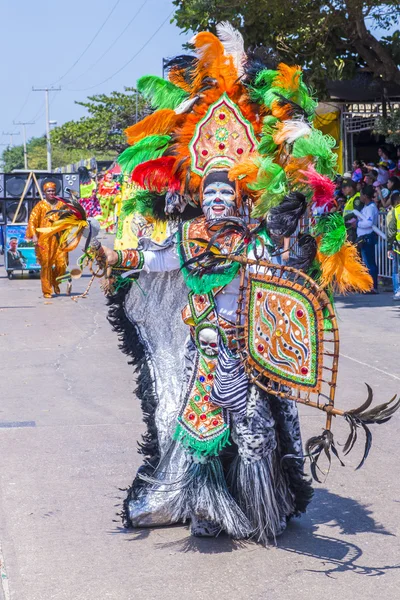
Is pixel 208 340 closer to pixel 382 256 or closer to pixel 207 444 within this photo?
pixel 207 444

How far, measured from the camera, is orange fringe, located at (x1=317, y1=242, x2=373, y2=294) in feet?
13.4

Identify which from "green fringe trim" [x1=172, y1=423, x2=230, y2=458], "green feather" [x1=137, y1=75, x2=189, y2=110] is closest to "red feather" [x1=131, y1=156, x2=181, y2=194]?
"green feather" [x1=137, y1=75, x2=189, y2=110]

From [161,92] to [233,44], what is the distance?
435 millimetres

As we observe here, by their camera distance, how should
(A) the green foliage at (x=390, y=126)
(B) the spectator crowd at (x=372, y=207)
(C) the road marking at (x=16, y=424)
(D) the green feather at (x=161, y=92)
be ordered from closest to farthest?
(D) the green feather at (x=161, y=92) < (C) the road marking at (x=16, y=424) < (B) the spectator crowd at (x=372, y=207) < (A) the green foliage at (x=390, y=126)

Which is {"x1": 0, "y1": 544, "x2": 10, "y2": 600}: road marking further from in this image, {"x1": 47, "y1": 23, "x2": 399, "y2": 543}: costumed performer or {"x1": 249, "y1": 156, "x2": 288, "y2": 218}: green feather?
{"x1": 249, "y1": 156, "x2": 288, "y2": 218}: green feather

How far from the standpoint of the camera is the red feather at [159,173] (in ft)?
15.2

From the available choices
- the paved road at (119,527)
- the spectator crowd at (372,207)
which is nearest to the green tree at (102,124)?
the spectator crowd at (372,207)

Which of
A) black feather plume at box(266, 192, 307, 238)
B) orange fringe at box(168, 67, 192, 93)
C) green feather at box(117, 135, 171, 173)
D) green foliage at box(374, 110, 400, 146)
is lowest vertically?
black feather plume at box(266, 192, 307, 238)

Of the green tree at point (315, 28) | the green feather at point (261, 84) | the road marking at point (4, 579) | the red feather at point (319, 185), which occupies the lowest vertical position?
the road marking at point (4, 579)

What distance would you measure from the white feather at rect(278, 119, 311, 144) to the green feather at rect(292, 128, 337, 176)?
0.02 metres

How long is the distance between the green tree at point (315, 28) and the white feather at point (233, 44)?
9238 mm

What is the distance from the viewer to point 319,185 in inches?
160

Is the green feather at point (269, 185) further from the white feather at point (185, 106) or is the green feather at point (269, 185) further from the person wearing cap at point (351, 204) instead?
the person wearing cap at point (351, 204)

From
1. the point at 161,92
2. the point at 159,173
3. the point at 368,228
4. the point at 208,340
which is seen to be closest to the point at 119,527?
the point at 208,340
